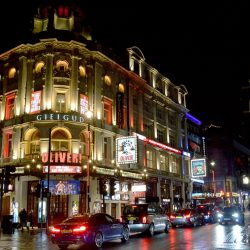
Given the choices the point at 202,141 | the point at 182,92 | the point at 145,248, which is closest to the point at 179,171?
the point at 182,92

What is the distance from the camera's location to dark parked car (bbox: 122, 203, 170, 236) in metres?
23.4

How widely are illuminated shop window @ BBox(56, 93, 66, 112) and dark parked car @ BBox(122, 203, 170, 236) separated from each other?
1513cm

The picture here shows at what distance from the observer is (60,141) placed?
36.0m

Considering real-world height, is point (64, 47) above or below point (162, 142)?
above

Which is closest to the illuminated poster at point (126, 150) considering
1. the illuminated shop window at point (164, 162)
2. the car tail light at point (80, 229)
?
the illuminated shop window at point (164, 162)

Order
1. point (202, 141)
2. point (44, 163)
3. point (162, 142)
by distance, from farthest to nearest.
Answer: point (202, 141) → point (162, 142) → point (44, 163)

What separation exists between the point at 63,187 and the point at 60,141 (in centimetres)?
447

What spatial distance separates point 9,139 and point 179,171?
28384 millimetres

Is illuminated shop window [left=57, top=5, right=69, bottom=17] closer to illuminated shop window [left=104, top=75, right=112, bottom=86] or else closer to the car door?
illuminated shop window [left=104, top=75, right=112, bottom=86]

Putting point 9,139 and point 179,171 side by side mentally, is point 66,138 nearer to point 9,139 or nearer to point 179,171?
point 9,139

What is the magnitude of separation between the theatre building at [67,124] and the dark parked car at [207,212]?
700cm

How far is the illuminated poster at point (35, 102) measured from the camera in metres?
36.1

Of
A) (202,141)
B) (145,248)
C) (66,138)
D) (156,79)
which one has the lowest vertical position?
(145,248)

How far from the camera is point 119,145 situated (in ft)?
130
